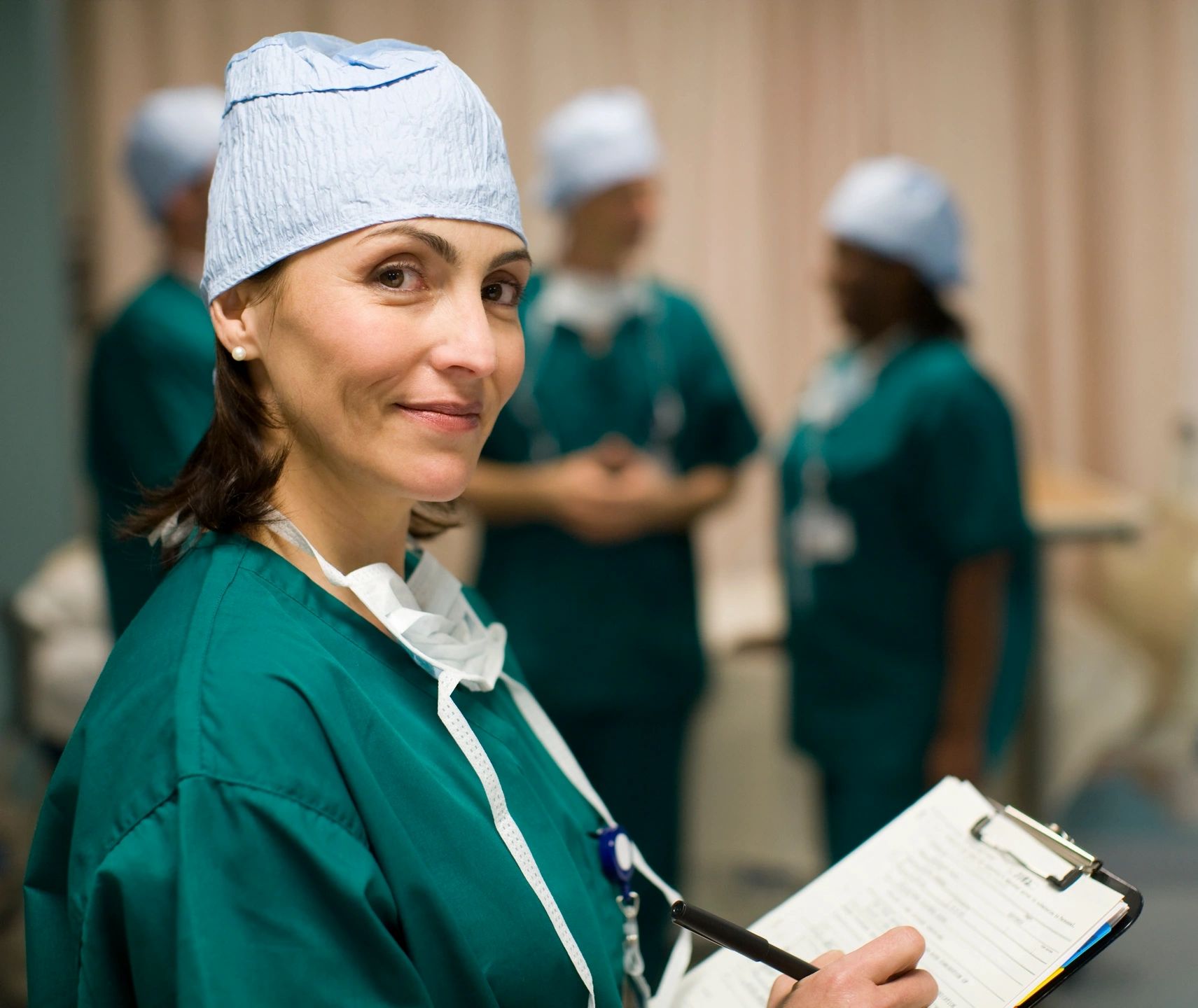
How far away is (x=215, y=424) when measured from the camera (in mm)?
893

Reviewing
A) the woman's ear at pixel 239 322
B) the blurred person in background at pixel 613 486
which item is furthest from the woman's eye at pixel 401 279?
the blurred person in background at pixel 613 486

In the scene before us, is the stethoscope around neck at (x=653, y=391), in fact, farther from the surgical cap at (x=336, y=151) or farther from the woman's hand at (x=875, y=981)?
the woman's hand at (x=875, y=981)

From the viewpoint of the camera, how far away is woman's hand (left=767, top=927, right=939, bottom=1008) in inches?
31.6

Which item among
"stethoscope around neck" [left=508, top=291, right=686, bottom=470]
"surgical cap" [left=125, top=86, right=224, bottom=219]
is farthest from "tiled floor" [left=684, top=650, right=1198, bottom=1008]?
"surgical cap" [left=125, top=86, right=224, bottom=219]

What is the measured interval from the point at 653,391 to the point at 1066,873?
1398mm

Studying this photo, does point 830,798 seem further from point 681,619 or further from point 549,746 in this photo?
point 549,746

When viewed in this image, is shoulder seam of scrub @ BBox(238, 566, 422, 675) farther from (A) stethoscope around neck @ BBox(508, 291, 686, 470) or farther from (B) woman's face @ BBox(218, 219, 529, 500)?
(A) stethoscope around neck @ BBox(508, 291, 686, 470)

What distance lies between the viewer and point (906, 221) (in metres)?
2.12

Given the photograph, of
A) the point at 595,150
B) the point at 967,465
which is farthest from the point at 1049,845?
the point at 595,150

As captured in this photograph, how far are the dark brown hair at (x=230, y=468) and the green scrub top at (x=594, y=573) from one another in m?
1.23

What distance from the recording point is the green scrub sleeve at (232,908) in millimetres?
649

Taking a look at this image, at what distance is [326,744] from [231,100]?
1.55 ft

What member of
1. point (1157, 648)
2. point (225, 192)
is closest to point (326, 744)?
point (225, 192)

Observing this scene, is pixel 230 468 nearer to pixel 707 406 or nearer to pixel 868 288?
pixel 707 406
